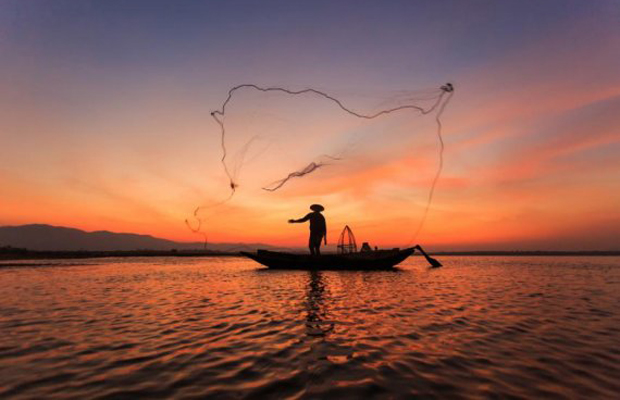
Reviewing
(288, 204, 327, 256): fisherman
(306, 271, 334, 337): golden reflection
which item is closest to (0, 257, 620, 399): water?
(306, 271, 334, 337): golden reflection

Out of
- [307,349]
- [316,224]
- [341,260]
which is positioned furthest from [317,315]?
[341,260]

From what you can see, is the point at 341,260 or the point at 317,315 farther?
the point at 341,260

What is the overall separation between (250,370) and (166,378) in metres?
1.47

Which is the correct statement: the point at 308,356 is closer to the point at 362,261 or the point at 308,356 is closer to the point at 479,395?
the point at 479,395

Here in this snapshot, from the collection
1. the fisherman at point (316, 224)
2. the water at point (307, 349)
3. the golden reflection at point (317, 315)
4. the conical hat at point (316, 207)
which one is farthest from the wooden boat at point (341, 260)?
the water at point (307, 349)

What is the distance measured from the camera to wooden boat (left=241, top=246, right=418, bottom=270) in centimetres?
3247

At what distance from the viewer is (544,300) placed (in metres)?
15.8

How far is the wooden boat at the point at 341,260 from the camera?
107 feet

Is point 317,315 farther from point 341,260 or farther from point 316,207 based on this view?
point 341,260

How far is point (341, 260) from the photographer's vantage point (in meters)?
32.5

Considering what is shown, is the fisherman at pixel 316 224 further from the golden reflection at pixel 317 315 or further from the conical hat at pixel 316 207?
the golden reflection at pixel 317 315

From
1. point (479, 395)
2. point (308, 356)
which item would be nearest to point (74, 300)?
point (308, 356)

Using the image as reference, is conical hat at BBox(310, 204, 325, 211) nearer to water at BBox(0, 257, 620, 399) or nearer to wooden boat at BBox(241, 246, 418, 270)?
wooden boat at BBox(241, 246, 418, 270)

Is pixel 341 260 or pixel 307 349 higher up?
→ pixel 341 260
